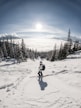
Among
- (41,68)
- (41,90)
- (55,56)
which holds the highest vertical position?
(41,68)

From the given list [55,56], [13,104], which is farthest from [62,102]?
[55,56]

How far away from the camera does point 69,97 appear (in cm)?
846

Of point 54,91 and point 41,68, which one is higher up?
point 41,68

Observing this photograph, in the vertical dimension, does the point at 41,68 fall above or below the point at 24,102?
above

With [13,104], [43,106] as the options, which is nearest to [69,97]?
[43,106]

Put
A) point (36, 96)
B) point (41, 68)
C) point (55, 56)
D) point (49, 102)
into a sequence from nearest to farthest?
point (49, 102)
point (36, 96)
point (41, 68)
point (55, 56)

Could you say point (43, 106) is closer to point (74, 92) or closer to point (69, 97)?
point (69, 97)

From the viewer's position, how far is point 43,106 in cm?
749

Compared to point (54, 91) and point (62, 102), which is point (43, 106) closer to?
point (62, 102)

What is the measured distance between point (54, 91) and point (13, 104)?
13.0 ft

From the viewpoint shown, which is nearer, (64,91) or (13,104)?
(13,104)

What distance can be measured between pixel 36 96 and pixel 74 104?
3.27m

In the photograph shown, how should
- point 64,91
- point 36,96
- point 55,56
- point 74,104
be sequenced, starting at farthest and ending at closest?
point 55,56 → point 64,91 → point 36,96 → point 74,104

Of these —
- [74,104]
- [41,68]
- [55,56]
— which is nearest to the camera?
[74,104]
